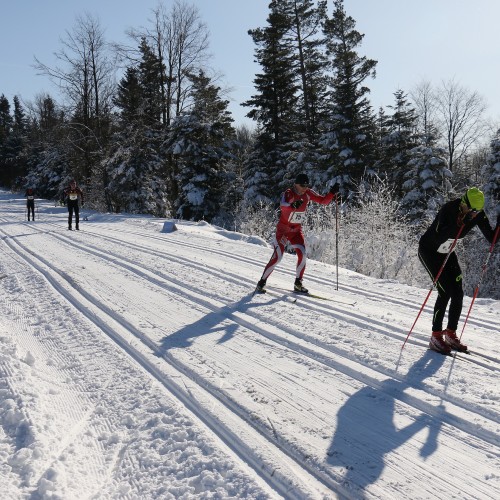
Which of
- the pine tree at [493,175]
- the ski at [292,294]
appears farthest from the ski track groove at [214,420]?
the pine tree at [493,175]

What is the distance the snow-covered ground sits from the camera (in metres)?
2.70

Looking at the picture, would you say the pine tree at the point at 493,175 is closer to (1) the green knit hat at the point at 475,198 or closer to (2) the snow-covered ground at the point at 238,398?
(2) the snow-covered ground at the point at 238,398

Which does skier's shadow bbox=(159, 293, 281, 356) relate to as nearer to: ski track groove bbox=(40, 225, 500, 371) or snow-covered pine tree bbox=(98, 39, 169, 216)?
ski track groove bbox=(40, 225, 500, 371)

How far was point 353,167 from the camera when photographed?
2697 cm

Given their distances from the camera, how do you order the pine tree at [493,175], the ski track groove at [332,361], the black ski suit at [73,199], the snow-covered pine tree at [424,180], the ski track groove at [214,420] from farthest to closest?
the snow-covered pine tree at [424,180] < the pine tree at [493,175] < the black ski suit at [73,199] < the ski track groove at [332,361] < the ski track groove at [214,420]

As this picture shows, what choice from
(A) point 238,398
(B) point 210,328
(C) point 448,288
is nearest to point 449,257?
(C) point 448,288

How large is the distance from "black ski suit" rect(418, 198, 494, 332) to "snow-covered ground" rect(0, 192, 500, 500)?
1.63 ft

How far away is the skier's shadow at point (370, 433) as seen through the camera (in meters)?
2.75

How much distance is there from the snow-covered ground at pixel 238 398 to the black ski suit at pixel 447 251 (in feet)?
1.63

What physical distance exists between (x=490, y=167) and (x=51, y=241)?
2027 centimetres

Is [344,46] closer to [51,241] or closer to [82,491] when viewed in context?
[51,241]

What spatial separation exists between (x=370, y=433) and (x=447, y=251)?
2387 mm

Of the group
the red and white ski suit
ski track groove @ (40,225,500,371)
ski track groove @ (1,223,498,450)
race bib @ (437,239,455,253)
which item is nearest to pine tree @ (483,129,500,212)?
the red and white ski suit

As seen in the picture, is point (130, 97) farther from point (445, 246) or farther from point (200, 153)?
point (445, 246)
